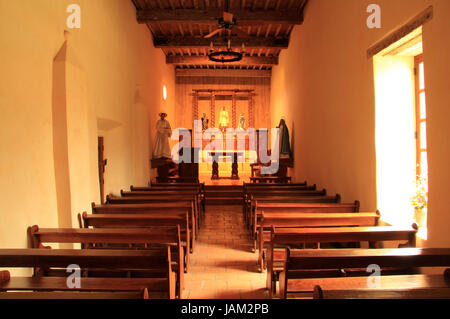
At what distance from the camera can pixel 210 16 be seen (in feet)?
25.8

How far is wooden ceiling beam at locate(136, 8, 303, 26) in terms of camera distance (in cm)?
787

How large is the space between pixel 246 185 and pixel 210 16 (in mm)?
4140

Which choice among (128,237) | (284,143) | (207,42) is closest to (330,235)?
(128,237)

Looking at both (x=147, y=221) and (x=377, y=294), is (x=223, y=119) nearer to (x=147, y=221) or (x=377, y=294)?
(x=147, y=221)

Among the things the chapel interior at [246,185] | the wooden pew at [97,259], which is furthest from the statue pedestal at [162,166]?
the wooden pew at [97,259]

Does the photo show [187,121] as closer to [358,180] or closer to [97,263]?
[358,180]

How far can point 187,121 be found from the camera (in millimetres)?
14344

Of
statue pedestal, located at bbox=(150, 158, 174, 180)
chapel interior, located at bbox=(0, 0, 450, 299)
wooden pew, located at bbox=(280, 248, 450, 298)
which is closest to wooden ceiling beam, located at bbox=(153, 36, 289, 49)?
chapel interior, located at bbox=(0, 0, 450, 299)

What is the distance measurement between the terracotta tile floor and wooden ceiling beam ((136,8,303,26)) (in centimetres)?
485

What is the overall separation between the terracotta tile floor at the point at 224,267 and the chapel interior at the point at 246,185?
3 cm

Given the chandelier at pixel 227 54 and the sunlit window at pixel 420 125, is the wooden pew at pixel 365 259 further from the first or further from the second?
the chandelier at pixel 227 54

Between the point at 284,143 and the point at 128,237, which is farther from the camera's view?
the point at 284,143
